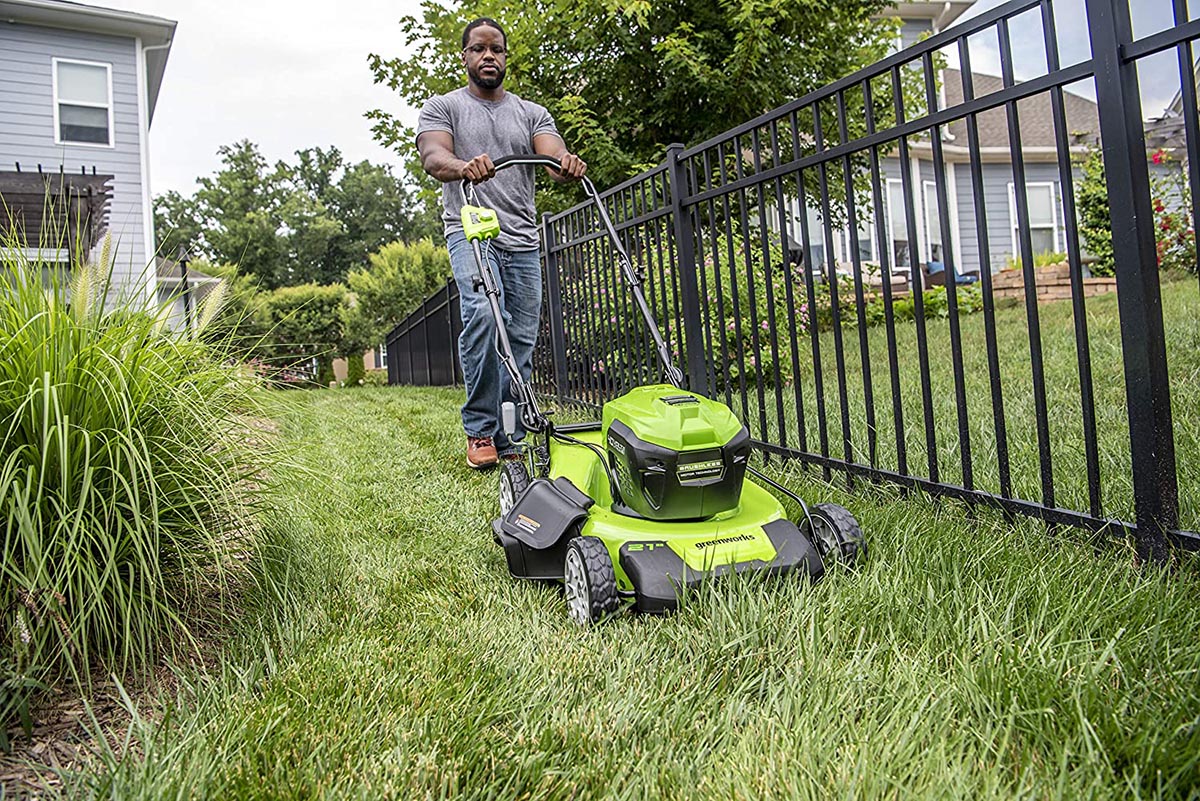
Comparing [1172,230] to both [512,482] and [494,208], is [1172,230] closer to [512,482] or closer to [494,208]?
[494,208]

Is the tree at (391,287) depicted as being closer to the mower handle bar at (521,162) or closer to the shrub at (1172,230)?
the shrub at (1172,230)

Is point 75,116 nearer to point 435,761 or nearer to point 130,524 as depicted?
point 130,524

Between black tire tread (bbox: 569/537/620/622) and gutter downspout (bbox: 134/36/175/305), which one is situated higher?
gutter downspout (bbox: 134/36/175/305)

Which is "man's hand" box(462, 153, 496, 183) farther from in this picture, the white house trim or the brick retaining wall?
the white house trim

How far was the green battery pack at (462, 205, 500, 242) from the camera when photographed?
10.6 ft

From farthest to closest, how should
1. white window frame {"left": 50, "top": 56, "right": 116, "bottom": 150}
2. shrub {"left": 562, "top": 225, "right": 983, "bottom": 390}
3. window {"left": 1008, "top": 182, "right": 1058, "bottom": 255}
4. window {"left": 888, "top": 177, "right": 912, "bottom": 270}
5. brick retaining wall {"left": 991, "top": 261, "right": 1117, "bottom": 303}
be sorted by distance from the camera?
window {"left": 888, "top": 177, "right": 912, "bottom": 270} → window {"left": 1008, "top": 182, "right": 1058, "bottom": 255} → white window frame {"left": 50, "top": 56, "right": 116, "bottom": 150} → brick retaining wall {"left": 991, "top": 261, "right": 1117, "bottom": 303} → shrub {"left": 562, "top": 225, "right": 983, "bottom": 390}

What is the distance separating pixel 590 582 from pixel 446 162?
214cm

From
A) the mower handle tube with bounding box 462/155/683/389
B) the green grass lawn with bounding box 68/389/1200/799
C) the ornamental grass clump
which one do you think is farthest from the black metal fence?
the ornamental grass clump

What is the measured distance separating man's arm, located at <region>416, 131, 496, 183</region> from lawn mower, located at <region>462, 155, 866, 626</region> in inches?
45.7

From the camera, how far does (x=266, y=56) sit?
45.8 meters

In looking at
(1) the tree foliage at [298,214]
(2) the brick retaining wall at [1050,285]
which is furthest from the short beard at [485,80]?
(1) the tree foliage at [298,214]

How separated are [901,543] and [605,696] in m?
1.08

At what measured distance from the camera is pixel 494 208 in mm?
4145

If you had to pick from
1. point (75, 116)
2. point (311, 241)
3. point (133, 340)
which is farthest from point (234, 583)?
point (311, 241)
